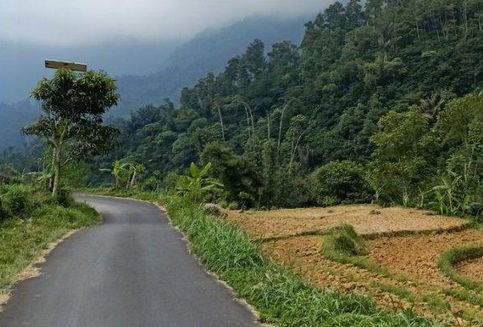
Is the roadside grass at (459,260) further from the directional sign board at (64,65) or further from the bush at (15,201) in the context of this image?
the directional sign board at (64,65)

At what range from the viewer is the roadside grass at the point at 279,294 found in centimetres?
611

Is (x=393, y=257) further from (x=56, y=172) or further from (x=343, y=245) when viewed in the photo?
(x=56, y=172)

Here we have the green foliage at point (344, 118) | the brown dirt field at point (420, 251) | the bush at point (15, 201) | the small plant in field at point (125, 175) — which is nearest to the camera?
the brown dirt field at point (420, 251)

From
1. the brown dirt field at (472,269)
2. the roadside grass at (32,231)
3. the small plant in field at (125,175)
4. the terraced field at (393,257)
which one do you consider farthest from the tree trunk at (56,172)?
the small plant in field at (125,175)

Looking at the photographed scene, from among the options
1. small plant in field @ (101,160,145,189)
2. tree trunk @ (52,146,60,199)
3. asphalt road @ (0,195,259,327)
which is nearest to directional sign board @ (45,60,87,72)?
tree trunk @ (52,146,60,199)

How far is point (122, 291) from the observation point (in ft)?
26.8

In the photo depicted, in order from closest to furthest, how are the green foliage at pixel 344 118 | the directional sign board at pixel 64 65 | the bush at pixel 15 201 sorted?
the bush at pixel 15 201 < the directional sign board at pixel 64 65 < the green foliage at pixel 344 118

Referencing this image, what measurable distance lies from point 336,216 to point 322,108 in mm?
38575

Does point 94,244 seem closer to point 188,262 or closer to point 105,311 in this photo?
point 188,262

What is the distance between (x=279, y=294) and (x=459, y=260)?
22.7 ft

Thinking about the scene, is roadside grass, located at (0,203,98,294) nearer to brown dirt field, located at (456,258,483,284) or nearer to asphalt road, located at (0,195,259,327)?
asphalt road, located at (0,195,259,327)

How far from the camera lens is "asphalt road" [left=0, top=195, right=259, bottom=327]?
688cm

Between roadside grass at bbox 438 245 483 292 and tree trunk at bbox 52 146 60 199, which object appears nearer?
roadside grass at bbox 438 245 483 292

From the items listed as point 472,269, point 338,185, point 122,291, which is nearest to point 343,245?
point 472,269
